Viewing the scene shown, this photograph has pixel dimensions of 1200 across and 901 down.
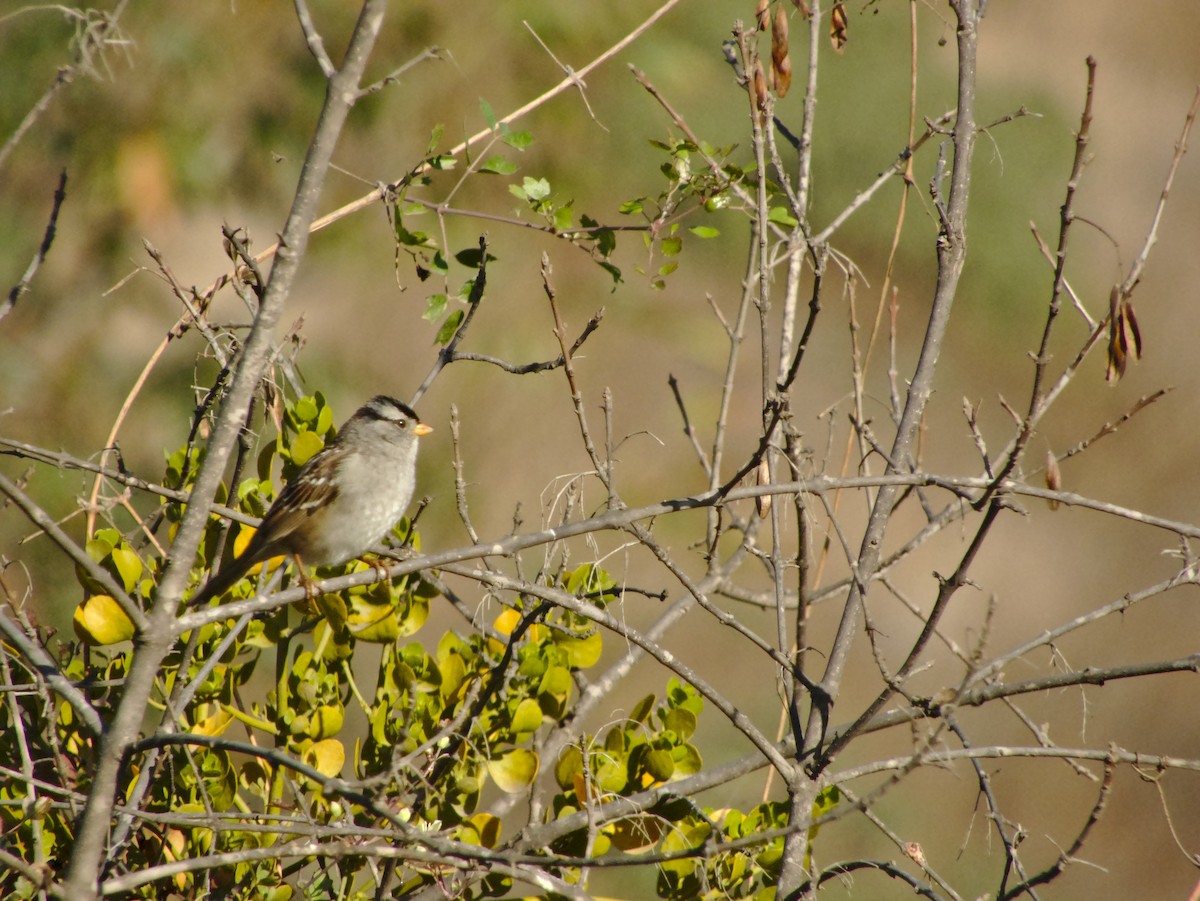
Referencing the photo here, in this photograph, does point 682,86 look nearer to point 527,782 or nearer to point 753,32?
point 753,32

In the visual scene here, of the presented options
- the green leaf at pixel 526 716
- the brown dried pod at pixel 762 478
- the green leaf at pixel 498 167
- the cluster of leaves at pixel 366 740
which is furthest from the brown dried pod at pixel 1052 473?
the green leaf at pixel 498 167

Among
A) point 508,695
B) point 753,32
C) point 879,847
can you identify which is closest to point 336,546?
point 508,695

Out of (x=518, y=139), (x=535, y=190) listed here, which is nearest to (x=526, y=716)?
(x=535, y=190)

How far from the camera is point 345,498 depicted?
11.6ft

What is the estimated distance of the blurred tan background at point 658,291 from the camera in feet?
17.2

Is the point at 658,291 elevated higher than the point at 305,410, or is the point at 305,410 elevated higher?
the point at 658,291

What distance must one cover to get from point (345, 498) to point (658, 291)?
46.0 inches

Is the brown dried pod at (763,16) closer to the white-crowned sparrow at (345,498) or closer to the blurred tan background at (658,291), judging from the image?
the blurred tan background at (658,291)

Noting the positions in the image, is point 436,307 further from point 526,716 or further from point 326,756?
point 326,756

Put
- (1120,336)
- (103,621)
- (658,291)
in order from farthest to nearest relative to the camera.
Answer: (658,291)
(103,621)
(1120,336)

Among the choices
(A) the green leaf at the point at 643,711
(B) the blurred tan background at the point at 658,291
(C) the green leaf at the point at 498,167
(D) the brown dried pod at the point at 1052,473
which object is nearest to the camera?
(D) the brown dried pod at the point at 1052,473

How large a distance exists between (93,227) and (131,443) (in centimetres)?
106

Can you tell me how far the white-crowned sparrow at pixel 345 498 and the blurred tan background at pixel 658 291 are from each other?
48cm

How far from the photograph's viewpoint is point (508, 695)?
264 centimetres
